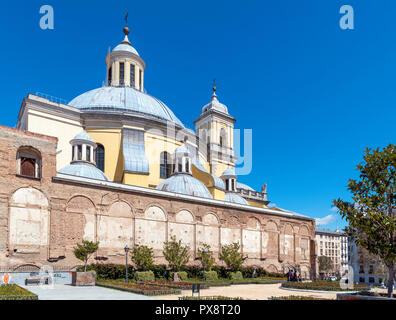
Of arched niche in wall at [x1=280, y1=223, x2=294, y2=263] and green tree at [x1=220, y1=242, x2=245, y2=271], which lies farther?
arched niche in wall at [x1=280, y1=223, x2=294, y2=263]

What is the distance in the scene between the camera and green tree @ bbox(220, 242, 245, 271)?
28.5m

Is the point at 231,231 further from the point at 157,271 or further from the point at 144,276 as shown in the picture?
the point at 144,276

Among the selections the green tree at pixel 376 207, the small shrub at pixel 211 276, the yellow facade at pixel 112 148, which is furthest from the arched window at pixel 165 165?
the green tree at pixel 376 207

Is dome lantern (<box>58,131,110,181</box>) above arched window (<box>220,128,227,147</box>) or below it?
below

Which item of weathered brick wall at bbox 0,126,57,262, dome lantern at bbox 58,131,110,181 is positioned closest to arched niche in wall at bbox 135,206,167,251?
dome lantern at bbox 58,131,110,181

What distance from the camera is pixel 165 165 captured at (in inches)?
1358

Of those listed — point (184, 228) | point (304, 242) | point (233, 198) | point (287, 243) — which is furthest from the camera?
point (304, 242)

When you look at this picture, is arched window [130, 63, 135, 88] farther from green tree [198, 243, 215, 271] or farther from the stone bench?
the stone bench

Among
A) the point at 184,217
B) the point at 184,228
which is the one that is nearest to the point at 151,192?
the point at 184,217

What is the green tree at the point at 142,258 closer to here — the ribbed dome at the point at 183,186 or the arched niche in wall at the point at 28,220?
the arched niche in wall at the point at 28,220

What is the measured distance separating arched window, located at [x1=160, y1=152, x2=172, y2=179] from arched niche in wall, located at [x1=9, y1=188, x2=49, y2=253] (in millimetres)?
13762

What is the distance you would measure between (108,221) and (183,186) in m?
8.11

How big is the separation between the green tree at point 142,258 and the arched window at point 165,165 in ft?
35.5
